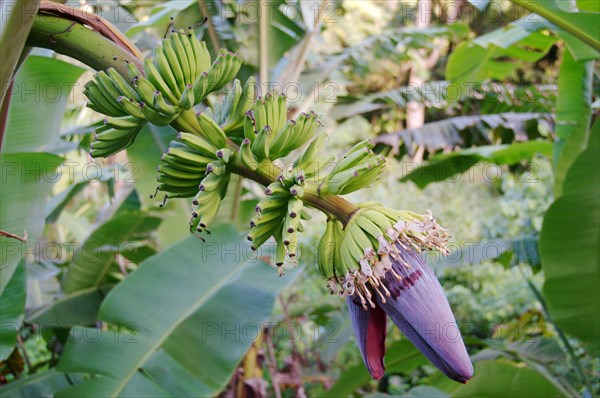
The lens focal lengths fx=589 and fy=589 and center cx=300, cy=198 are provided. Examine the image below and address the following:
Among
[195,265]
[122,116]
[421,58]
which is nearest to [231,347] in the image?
[195,265]

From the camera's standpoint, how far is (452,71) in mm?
2184

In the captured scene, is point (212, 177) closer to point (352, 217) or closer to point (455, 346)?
point (352, 217)

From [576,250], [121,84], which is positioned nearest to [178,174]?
[121,84]

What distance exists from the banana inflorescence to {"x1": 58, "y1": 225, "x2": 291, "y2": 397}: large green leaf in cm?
72

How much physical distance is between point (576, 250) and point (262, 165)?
1.11 metres

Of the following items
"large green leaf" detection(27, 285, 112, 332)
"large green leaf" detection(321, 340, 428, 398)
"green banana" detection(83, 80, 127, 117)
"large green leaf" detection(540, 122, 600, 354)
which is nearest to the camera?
"green banana" detection(83, 80, 127, 117)

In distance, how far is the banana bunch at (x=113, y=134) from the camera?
0.68m

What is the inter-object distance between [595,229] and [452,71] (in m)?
0.94

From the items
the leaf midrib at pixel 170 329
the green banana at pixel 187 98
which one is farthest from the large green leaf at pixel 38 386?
the green banana at pixel 187 98

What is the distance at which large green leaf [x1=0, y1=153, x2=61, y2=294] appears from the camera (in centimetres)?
118

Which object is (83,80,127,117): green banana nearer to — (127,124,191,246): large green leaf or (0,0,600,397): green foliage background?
(0,0,600,397): green foliage background

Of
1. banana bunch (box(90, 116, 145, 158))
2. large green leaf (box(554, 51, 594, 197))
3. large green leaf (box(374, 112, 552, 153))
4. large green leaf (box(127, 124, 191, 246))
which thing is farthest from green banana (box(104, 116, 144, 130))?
large green leaf (box(374, 112, 552, 153))

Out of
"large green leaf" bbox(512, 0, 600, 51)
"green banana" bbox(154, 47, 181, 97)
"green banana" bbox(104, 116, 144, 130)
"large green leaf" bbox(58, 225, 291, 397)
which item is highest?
"large green leaf" bbox(512, 0, 600, 51)

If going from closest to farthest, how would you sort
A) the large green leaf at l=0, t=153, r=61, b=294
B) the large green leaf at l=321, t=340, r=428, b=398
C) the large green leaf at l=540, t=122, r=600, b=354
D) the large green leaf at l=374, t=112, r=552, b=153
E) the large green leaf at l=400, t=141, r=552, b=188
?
the large green leaf at l=0, t=153, r=61, b=294, the large green leaf at l=540, t=122, r=600, b=354, the large green leaf at l=321, t=340, r=428, b=398, the large green leaf at l=400, t=141, r=552, b=188, the large green leaf at l=374, t=112, r=552, b=153
